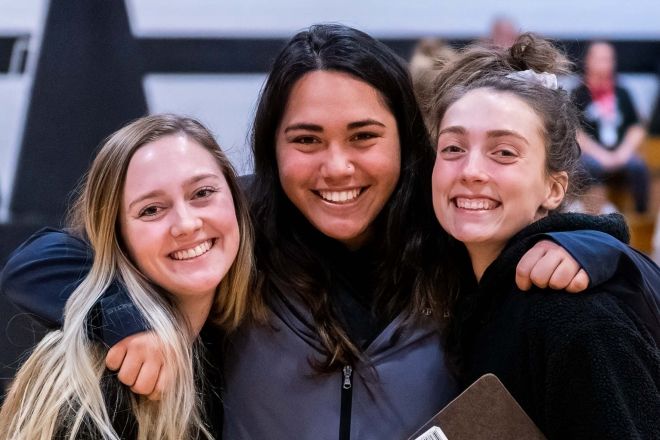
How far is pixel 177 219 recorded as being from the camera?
6.22ft

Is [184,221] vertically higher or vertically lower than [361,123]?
lower

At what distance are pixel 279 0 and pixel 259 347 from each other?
4.67 m

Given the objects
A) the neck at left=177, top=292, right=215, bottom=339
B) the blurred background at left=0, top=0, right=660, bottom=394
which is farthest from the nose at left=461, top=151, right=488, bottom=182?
the blurred background at left=0, top=0, right=660, bottom=394

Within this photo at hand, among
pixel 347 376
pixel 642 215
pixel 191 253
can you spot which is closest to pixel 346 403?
pixel 347 376

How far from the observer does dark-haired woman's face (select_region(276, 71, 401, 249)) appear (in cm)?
209

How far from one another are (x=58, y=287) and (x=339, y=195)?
653 mm

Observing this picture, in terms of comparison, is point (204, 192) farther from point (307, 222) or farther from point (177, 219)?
point (307, 222)

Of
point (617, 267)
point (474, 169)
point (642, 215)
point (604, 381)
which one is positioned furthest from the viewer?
point (642, 215)

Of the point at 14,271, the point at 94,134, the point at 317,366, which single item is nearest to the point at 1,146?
the point at 94,134

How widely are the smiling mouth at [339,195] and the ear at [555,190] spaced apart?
1.46ft

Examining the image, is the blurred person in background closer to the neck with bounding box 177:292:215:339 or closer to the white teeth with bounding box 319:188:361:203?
the white teeth with bounding box 319:188:361:203

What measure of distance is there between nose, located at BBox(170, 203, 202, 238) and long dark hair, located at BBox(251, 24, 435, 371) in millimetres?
260

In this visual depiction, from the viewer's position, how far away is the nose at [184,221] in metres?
1.88

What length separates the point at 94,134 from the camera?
3727 millimetres
